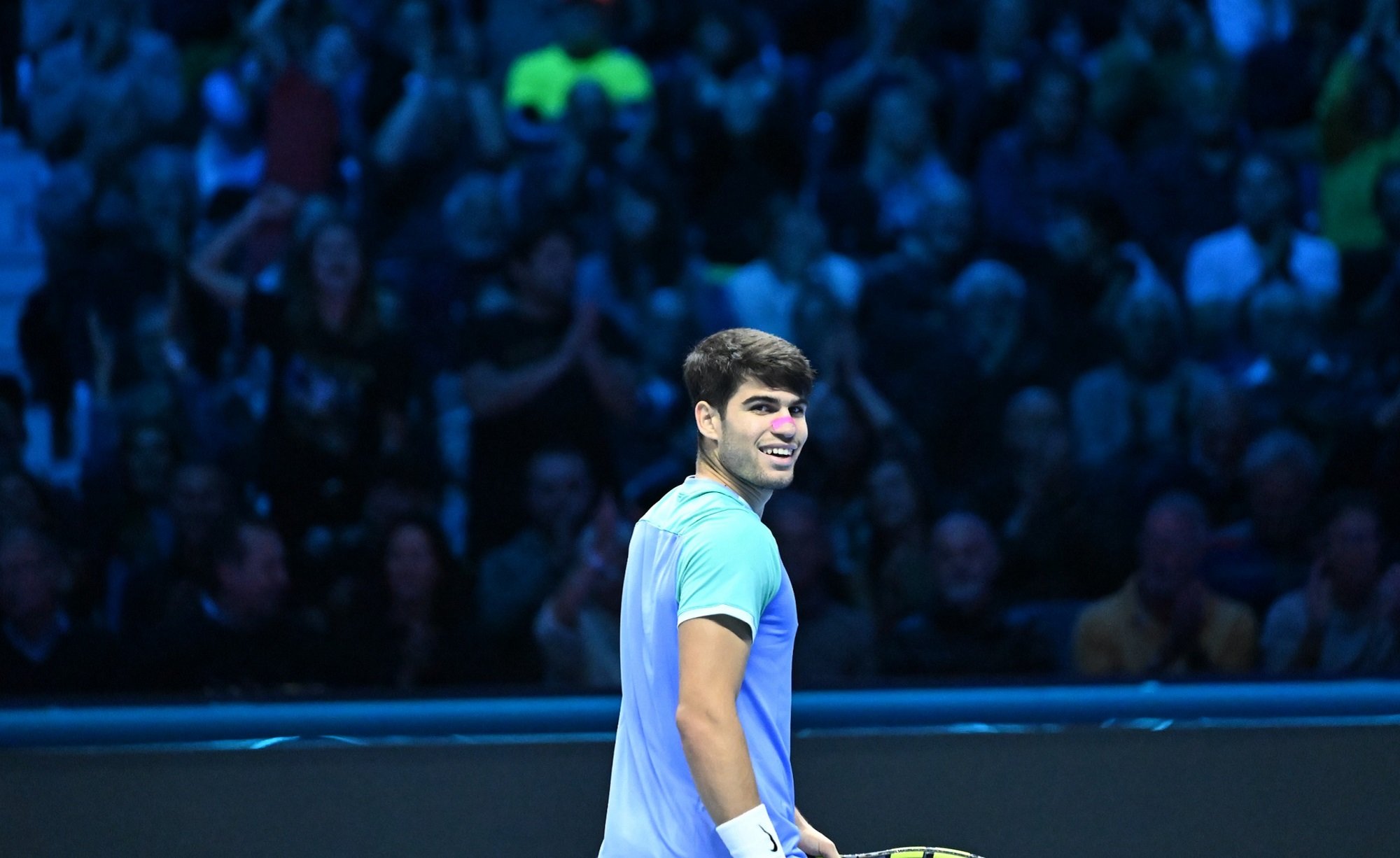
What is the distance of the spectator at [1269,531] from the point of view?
4047 millimetres

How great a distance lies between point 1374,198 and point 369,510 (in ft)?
9.82

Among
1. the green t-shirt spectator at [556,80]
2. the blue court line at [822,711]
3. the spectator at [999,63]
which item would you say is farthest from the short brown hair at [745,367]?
the spectator at [999,63]

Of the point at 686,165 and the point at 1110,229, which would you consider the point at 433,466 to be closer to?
the point at 686,165

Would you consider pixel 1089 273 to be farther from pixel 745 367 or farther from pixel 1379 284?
pixel 745 367

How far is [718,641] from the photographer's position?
4.61ft

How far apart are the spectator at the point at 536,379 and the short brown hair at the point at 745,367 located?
241cm

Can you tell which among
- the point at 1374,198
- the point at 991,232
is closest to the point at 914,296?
the point at 991,232

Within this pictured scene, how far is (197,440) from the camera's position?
3.92 metres

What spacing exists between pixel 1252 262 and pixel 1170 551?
0.88 meters

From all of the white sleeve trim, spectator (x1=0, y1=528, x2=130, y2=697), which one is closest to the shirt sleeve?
the white sleeve trim

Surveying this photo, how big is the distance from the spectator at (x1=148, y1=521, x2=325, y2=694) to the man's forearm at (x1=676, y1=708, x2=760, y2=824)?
2628 millimetres

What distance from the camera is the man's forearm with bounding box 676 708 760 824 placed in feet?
Answer: 4.51

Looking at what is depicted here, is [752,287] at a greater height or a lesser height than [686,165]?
lesser

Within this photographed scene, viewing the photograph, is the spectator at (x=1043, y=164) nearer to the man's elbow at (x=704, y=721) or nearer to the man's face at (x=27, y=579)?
the man's face at (x=27, y=579)
